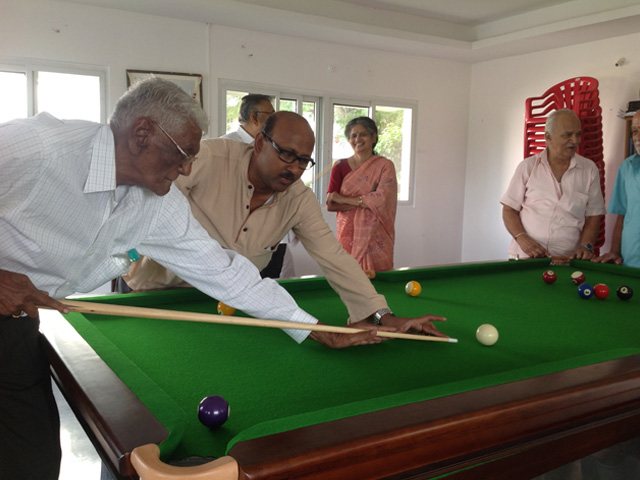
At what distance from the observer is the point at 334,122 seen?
239 inches

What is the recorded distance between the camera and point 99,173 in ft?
4.46

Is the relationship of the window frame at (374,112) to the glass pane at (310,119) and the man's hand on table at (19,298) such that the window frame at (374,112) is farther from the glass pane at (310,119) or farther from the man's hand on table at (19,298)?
the man's hand on table at (19,298)

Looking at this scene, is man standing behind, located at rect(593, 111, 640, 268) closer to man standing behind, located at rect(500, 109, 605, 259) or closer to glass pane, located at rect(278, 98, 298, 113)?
man standing behind, located at rect(500, 109, 605, 259)

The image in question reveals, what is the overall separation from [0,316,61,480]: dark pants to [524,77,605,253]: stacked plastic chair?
4379 mm

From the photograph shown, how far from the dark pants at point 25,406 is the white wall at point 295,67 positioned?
3.71 metres

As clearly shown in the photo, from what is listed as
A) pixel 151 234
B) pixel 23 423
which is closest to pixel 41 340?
pixel 23 423

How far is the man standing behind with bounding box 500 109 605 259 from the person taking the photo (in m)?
3.86

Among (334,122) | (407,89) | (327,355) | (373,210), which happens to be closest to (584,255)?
(373,210)

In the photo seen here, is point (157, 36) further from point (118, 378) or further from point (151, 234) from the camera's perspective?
point (118, 378)

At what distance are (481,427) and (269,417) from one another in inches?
16.8

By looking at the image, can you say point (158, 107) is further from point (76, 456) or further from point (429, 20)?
point (429, 20)

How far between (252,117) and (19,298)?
2504mm

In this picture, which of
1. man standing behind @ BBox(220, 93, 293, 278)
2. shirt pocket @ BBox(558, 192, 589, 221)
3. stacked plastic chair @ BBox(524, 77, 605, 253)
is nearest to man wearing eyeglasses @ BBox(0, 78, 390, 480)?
man standing behind @ BBox(220, 93, 293, 278)

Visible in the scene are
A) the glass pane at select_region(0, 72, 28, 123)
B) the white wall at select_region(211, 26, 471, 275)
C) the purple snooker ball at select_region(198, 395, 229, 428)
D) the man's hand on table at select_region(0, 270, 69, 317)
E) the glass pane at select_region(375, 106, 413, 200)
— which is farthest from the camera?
the glass pane at select_region(375, 106, 413, 200)
